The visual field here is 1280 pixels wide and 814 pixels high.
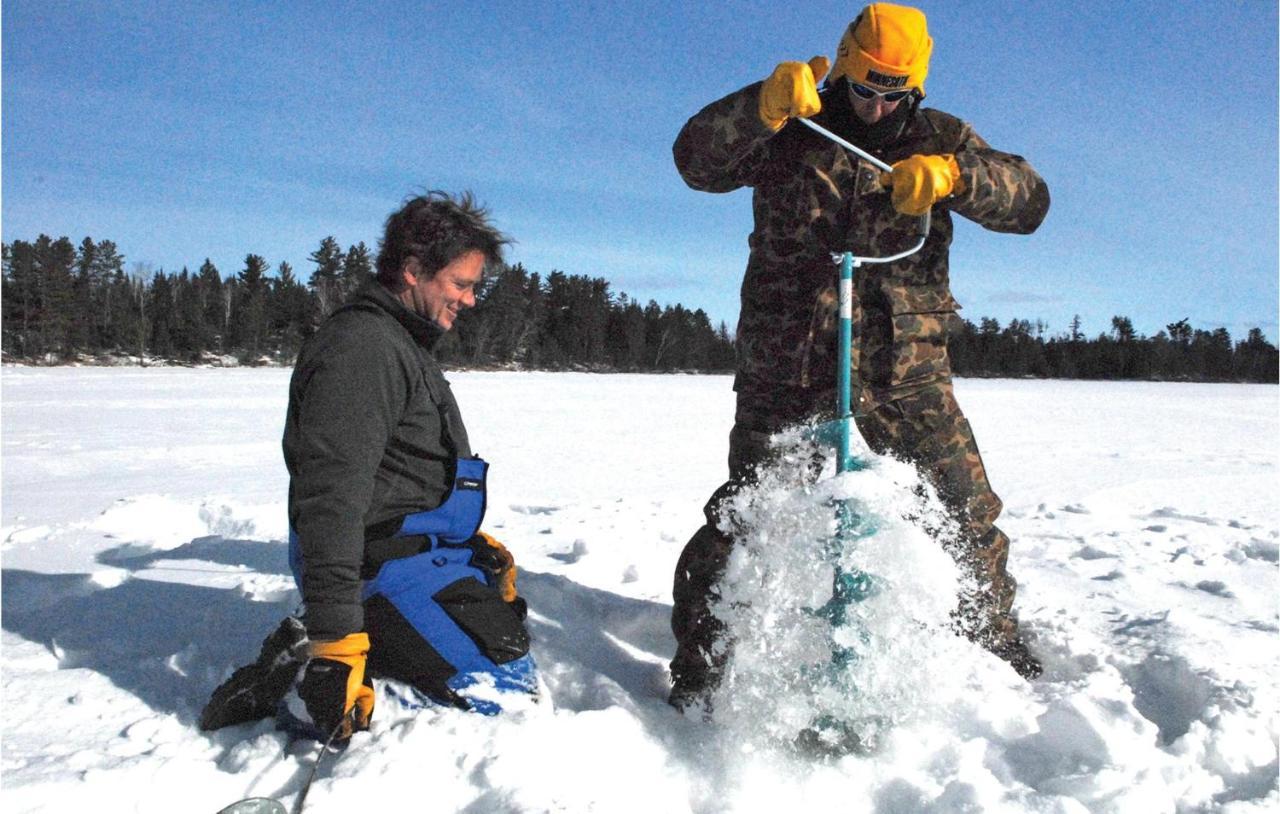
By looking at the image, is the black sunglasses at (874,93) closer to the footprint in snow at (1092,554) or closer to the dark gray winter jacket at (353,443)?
the dark gray winter jacket at (353,443)

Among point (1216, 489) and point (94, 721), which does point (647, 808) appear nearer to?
point (94, 721)

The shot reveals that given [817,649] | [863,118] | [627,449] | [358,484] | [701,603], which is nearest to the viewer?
[358,484]

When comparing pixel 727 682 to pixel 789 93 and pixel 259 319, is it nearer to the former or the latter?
pixel 789 93

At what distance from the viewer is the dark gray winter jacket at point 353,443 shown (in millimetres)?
2158

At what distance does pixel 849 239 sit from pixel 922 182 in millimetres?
375

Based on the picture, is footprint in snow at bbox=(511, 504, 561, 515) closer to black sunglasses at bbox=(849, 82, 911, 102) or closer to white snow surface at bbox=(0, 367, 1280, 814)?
white snow surface at bbox=(0, 367, 1280, 814)

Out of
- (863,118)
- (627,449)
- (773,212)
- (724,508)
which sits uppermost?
(863,118)

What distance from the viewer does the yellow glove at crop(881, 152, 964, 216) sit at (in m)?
2.33

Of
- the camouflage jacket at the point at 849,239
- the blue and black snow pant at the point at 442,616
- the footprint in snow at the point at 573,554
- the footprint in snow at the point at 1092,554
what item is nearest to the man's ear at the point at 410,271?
the blue and black snow pant at the point at 442,616

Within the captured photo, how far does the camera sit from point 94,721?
97.0 inches

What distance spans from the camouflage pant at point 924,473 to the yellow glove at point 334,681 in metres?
1.04

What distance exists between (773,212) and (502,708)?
5.65 feet

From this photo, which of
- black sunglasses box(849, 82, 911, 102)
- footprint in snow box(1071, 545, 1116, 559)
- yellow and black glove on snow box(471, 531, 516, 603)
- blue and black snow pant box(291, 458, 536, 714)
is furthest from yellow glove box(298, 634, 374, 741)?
footprint in snow box(1071, 545, 1116, 559)

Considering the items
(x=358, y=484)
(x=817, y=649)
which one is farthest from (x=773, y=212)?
(x=358, y=484)
